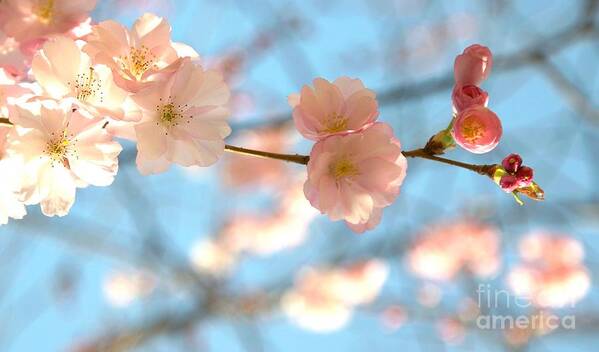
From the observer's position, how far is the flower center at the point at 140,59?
3.40ft

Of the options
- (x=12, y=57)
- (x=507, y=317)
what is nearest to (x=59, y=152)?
(x=12, y=57)

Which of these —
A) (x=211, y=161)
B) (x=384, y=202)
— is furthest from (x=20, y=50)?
(x=384, y=202)

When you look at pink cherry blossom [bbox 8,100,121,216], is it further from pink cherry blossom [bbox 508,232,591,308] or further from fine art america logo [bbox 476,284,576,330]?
pink cherry blossom [bbox 508,232,591,308]

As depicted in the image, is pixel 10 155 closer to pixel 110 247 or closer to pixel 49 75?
pixel 49 75

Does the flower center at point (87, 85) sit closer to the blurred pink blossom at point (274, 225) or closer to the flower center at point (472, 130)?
the flower center at point (472, 130)

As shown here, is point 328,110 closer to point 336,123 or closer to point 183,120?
point 336,123

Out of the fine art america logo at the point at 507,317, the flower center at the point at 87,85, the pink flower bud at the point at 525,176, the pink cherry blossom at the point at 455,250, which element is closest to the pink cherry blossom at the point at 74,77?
the flower center at the point at 87,85

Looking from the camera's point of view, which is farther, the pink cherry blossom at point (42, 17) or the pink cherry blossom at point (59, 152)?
the pink cherry blossom at point (42, 17)

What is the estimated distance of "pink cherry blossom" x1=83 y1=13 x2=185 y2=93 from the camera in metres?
0.98

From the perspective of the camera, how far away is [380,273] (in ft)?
13.9

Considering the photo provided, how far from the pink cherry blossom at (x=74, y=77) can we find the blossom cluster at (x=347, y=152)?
0.32 meters

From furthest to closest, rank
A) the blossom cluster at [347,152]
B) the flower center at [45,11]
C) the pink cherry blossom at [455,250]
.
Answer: the pink cherry blossom at [455,250], the flower center at [45,11], the blossom cluster at [347,152]

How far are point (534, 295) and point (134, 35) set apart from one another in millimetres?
3012

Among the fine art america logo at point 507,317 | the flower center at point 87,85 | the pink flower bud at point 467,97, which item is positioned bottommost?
the flower center at point 87,85
